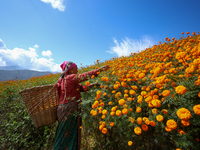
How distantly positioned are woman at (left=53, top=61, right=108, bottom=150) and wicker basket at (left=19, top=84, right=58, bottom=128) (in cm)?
17

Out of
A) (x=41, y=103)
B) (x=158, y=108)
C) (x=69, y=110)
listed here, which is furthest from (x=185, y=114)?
(x=41, y=103)

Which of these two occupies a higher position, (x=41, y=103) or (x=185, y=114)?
(x=185, y=114)

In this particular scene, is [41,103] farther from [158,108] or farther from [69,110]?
[158,108]

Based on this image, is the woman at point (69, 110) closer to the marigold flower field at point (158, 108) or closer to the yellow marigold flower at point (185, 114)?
the marigold flower field at point (158, 108)

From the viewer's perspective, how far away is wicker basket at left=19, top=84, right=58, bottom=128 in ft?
5.73

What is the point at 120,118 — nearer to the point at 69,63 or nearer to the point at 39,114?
the point at 69,63

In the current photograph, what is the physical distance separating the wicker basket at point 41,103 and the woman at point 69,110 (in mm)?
175

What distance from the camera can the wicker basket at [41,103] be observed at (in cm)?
175

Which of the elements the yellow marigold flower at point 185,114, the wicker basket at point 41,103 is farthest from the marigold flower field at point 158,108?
the wicker basket at point 41,103

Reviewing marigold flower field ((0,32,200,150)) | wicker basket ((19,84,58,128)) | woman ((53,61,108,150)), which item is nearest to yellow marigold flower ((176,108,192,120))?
marigold flower field ((0,32,200,150))

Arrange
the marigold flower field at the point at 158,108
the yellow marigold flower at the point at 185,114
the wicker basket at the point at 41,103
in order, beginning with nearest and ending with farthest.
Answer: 1. the yellow marigold flower at the point at 185,114
2. the marigold flower field at the point at 158,108
3. the wicker basket at the point at 41,103

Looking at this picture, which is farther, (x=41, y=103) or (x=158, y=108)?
(x=41, y=103)

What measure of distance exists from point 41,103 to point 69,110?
0.53m

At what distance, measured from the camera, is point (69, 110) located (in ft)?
6.07
